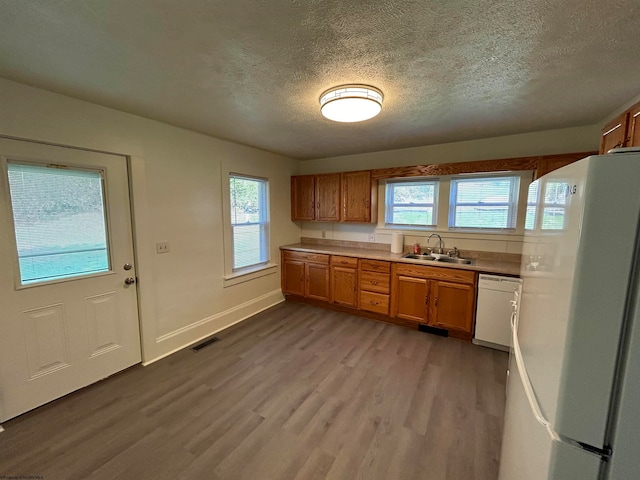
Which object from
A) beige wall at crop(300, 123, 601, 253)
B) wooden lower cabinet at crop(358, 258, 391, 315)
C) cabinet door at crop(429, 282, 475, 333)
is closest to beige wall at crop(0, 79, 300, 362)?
beige wall at crop(300, 123, 601, 253)

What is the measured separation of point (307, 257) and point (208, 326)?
5.47ft

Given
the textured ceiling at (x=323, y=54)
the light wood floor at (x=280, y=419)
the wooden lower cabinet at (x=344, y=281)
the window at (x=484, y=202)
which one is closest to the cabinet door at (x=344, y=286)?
the wooden lower cabinet at (x=344, y=281)

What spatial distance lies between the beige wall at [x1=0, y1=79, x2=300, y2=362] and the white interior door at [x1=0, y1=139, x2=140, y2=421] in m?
0.12

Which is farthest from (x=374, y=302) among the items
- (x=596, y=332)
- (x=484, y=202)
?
(x=596, y=332)

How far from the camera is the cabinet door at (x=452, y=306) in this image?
3.02m

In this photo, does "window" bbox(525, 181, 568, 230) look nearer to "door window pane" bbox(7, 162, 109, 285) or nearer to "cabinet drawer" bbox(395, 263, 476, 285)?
"cabinet drawer" bbox(395, 263, 476, 285)

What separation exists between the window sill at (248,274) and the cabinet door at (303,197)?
966mm

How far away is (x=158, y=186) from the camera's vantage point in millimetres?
2689

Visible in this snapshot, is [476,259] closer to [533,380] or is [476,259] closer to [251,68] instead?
[533,380]

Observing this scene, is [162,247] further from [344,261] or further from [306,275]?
[344,261]

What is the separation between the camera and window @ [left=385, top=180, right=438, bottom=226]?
147 inches

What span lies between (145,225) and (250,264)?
5.25ft

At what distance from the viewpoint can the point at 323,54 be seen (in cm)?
149

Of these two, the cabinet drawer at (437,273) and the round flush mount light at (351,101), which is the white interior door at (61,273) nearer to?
the round flush mount light at (351,101)
